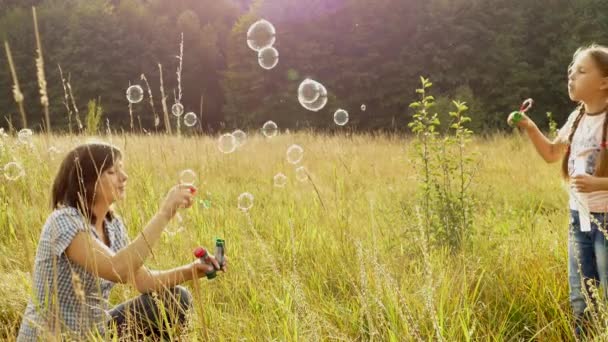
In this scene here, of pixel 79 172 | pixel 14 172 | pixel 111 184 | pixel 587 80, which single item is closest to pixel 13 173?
pixel 14 172

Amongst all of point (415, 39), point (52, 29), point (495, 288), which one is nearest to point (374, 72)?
point (415, 39)

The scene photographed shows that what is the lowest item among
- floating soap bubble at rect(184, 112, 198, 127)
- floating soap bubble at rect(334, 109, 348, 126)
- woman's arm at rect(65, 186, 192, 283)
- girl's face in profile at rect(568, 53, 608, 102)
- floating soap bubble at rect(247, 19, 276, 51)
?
woman's arm at rect(65, 186, 192, 283)

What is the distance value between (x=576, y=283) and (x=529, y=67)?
24.4 metres

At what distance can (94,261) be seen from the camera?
2.05 metres

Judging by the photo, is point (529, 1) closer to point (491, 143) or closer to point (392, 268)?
point (491, 143)

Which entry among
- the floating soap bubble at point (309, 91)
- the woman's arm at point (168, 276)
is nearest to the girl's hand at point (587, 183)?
the woman's arm at point (168, 276)

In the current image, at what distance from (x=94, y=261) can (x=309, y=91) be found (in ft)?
11.8

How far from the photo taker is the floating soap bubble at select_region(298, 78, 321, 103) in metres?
5.15

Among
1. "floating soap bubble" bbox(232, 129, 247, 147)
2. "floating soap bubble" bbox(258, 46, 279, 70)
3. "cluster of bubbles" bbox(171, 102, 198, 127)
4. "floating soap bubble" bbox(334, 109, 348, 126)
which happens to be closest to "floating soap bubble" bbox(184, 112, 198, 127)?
"cluster of bubbles" bbox(171, 102, 198, 127)

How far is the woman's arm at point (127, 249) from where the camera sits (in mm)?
2168

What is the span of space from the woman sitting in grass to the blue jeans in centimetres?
157

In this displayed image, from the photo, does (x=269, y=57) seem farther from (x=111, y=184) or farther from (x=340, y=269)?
(x=111, y=184)

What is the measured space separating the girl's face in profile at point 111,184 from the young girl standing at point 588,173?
205cm

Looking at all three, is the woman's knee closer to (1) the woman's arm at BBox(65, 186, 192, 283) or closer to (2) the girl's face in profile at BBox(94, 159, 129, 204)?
(1) the woman's arm at BBox(65, 186, 192, 283)
